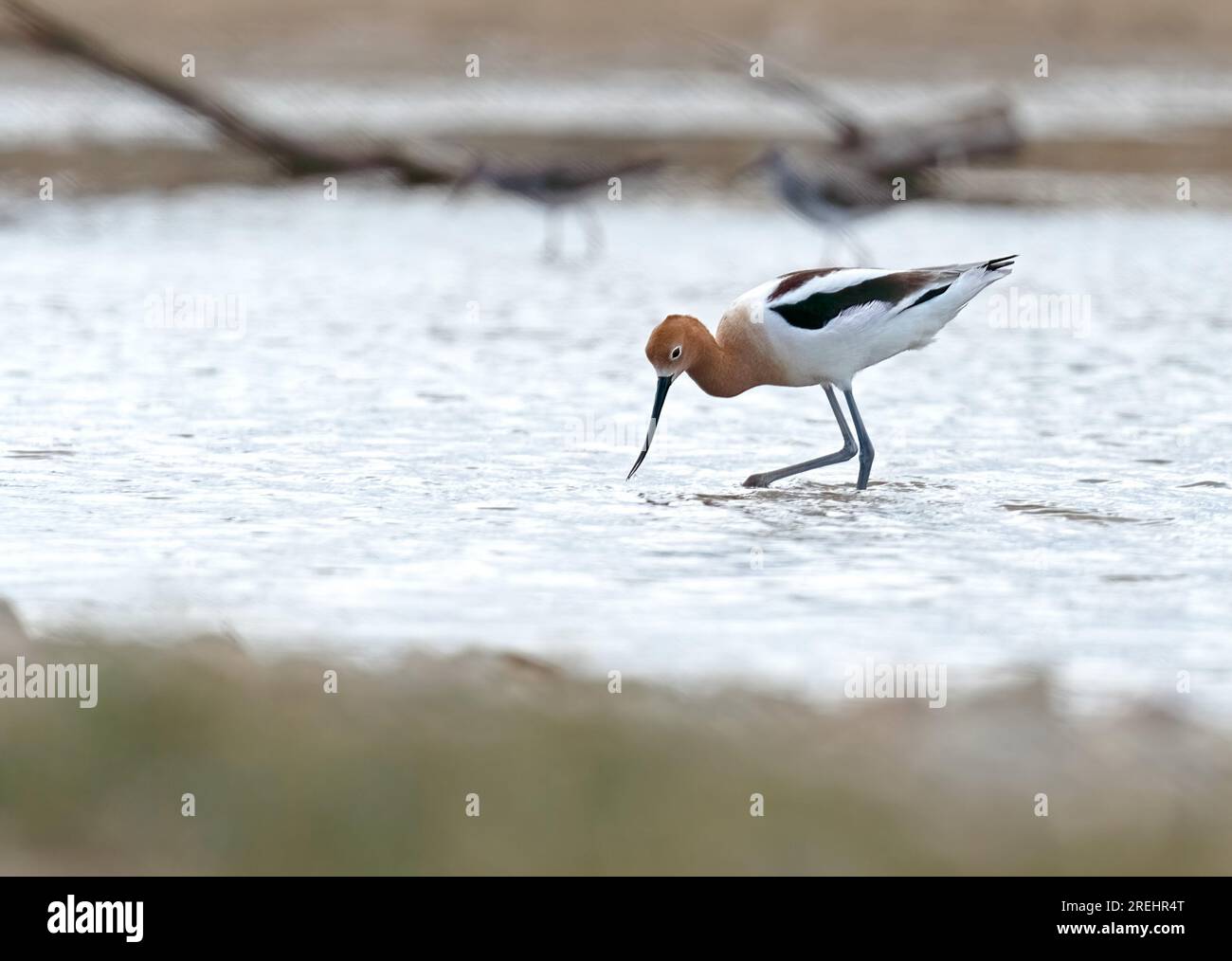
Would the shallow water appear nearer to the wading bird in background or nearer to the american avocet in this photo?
the american avocet

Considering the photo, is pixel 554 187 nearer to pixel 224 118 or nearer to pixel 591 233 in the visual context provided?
pixel 591 233

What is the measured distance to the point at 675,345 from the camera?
7.80m

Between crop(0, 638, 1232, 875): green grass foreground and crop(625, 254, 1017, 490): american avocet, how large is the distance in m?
3.03

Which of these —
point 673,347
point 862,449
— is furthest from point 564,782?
point 862,449

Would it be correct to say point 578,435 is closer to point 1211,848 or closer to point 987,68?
point 1211,848

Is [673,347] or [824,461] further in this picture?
[824,461]

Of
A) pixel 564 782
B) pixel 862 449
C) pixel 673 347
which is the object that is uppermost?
pixel 673 347

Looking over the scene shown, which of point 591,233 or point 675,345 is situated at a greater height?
point 591,233

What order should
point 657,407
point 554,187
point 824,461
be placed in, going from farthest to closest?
point 554,187 → point 824,461 → point 657,407

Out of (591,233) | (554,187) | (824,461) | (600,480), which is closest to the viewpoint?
(600,480)

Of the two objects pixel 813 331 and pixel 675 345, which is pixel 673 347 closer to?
pixel 675 345

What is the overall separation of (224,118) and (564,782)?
4.48 m

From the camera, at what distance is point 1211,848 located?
3699 mm
